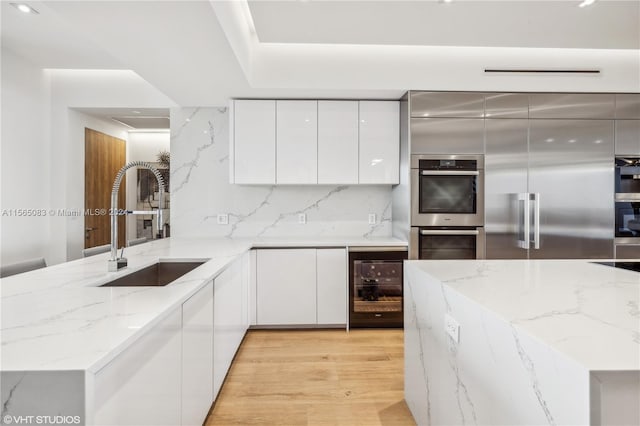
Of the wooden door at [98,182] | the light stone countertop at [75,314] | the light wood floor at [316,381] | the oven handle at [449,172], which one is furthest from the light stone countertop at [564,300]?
the wooden door at [98,182]

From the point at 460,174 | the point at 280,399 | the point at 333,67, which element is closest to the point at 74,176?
the point at 333,67

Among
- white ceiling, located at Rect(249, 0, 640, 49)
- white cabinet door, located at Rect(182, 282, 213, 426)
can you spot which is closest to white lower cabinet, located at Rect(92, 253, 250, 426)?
white cabinet door, located at Rect(182, 282, 213, 426)

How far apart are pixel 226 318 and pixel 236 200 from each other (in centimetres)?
179

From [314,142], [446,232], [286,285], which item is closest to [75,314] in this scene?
[286,285]

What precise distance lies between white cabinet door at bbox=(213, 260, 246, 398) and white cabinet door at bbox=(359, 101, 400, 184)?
1.65 metres

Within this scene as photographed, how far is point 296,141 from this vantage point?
11.3 ft

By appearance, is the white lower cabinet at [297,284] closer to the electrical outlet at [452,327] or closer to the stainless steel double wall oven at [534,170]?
the stainless steel double wall oven at [534,170]

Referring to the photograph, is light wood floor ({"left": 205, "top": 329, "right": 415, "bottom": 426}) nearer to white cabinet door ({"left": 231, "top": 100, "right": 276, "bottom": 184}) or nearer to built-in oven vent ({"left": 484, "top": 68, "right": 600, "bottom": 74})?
white cabinet door ({"left": 231, "top": 100, "right": 276, "bottom": 184})

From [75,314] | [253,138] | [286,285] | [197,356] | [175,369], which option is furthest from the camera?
[253,138]

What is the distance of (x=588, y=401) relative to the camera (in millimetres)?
730

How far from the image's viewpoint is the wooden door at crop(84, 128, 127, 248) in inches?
158

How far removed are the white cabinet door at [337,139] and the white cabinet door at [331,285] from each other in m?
0.81

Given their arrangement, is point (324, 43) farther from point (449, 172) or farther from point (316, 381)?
point (316, 381)

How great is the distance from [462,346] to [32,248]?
155 inches
